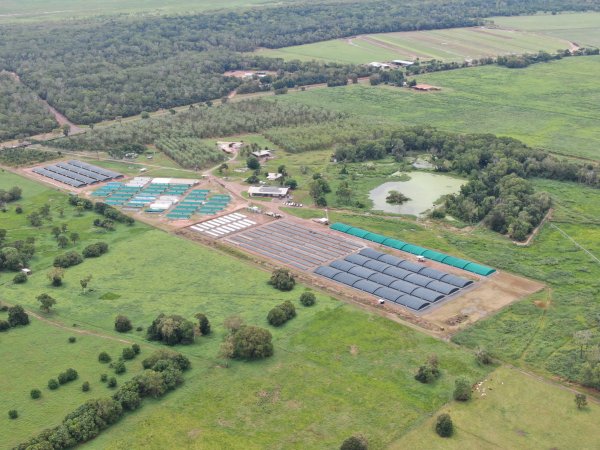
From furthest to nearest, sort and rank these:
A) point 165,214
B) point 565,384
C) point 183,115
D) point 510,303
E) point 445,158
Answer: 1. point 183,115
2. point 445,158
3. point 165,214
4. point 510,303
5. point 565,384

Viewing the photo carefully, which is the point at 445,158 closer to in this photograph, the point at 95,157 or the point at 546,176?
the point at 546,176

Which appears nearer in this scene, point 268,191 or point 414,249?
point 414,249

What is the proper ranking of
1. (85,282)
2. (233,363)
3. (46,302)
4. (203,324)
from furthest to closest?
(85,282) → (46,302) → (203,324) → (233,363)

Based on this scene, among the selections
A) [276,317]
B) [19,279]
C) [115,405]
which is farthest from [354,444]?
[19,279]

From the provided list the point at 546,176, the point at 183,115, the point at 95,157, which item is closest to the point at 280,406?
the point at 546,176

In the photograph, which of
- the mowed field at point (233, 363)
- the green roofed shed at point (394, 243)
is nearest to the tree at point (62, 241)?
the mowed field at point (233, 363)

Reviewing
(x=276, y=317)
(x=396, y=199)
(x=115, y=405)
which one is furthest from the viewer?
(x=396, y=199)

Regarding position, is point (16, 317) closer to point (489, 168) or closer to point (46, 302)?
point (46, 302)

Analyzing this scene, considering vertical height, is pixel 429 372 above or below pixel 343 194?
above
